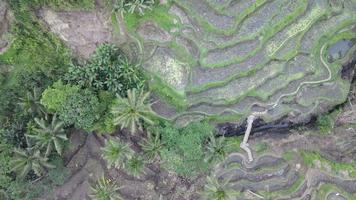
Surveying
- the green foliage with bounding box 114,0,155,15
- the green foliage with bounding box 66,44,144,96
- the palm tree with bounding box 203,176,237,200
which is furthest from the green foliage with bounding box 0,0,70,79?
the palm tree with bounding box 203,176,237,200

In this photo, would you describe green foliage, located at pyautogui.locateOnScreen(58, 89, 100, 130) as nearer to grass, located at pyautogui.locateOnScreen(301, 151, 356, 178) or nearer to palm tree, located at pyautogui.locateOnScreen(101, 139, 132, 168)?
palm tree, located at pyautogui.locateOnScreen(101, 139, 132, 168)

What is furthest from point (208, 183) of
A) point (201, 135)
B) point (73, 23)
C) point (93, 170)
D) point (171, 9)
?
point (73, 23)

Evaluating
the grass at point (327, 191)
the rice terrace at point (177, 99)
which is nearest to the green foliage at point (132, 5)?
the rice terrace at point (177, 99)

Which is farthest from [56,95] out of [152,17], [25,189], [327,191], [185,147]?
[327,191]

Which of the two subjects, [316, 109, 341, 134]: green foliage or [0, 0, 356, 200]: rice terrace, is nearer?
[0, 0, 356, 200]: rice terrace

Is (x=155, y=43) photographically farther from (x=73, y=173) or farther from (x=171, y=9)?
(x=73, y=173)

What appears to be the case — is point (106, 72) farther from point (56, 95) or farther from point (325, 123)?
point (325, 123)
